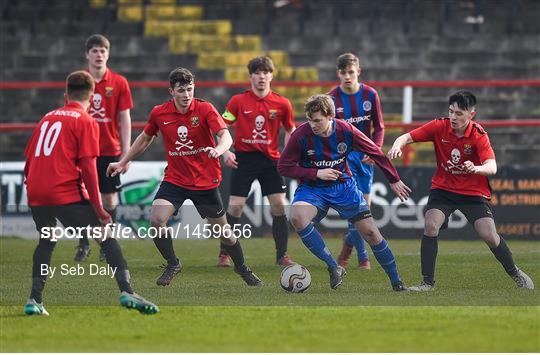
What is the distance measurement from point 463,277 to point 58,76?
11837 mm

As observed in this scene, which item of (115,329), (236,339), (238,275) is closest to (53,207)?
(115,329)

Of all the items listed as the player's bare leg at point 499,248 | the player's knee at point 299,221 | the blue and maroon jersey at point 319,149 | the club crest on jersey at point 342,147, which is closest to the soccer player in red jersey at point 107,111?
the blue and maroon jersey at point 319,149

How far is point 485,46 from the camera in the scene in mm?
21844

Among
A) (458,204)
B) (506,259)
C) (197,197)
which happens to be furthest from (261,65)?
(506,259)

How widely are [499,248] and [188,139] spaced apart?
2740 millimetres

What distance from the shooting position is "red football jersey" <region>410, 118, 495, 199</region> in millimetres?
10922

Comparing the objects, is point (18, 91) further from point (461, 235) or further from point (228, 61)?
point (461, 235)

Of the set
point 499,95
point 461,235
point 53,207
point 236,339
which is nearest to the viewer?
point 236,339

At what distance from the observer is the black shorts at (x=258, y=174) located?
1284 cm

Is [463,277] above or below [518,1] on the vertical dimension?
below

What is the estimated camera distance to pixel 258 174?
12.9 meters

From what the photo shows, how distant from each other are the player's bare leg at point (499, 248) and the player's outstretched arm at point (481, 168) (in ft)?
1.62

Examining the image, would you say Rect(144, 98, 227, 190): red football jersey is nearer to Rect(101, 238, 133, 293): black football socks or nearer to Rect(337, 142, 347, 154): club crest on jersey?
Rect(337, 142, 347, 154): club crest on jersey

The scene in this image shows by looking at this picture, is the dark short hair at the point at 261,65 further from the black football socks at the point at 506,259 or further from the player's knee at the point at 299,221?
the black football socks at the point at 506,259
